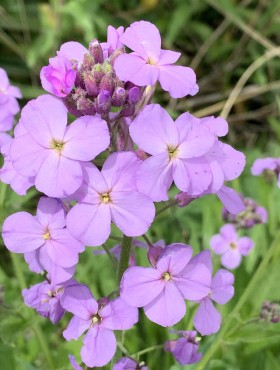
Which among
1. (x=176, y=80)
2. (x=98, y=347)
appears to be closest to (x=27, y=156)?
(x=176, y=80)

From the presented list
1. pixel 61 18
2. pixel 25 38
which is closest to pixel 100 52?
pixel 61 18

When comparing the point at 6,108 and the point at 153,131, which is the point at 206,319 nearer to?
the point at 153,131

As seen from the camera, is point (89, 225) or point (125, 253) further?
point (125, 253)

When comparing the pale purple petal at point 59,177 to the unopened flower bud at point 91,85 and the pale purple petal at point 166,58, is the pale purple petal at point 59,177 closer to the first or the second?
the unopened flower bud at point 91,85

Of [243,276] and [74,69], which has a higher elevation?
[74,69]

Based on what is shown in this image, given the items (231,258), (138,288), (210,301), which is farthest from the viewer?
(231,258)

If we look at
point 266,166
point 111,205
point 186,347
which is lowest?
point 186,347

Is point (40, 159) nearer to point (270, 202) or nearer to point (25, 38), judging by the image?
point (270, 202)
